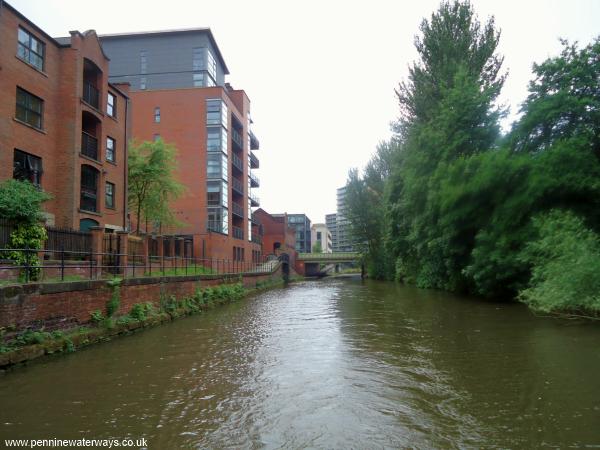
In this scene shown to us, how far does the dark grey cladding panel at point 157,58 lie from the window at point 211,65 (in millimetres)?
552

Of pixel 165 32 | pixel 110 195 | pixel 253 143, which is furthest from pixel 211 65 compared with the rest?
pixel 110 195

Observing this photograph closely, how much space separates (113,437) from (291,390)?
107 inches

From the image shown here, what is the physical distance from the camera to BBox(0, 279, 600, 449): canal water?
16.6ft

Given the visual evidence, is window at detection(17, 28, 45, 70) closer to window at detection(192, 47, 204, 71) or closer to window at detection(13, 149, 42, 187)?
window at detection(13, 149, 42, 187)

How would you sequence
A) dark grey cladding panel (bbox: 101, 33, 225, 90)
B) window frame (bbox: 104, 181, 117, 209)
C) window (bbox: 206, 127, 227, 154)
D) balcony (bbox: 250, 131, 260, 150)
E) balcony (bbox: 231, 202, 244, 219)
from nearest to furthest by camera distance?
1. window frame (bbox: 104, 181, 117, 209)
2. window (bbox: 206, 127, 227, 154)
3. balcony (bbox: 231, 202, 244, 219)
4. dark grey cladding panel (bbox: 101, 33, 225, 90)
5. balcony (bbox: 250, 131, 260, 150)

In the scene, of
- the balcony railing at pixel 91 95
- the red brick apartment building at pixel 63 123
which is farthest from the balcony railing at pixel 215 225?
the balcony railing at pixel 91 95

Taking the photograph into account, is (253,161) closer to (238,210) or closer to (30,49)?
(238,210)

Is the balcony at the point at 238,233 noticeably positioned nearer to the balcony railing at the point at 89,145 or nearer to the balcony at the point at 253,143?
the balcony at the point at 253,143

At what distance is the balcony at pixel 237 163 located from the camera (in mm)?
44938

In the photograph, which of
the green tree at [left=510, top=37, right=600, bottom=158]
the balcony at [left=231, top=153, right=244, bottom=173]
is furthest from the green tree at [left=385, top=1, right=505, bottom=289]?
the balcony at [left=231, top=153, right=244, bottom=173]

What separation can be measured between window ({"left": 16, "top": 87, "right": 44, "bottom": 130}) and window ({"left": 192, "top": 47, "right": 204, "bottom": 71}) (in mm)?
28208

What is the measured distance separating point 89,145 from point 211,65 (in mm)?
28000

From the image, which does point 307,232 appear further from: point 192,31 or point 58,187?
point 58,187

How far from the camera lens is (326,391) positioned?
6789 millimetres
